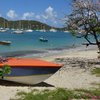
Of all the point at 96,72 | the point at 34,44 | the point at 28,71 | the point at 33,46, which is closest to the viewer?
the point at 28,71

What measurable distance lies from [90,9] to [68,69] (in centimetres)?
420

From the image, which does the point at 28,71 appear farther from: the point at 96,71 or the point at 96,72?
the point at 96,71

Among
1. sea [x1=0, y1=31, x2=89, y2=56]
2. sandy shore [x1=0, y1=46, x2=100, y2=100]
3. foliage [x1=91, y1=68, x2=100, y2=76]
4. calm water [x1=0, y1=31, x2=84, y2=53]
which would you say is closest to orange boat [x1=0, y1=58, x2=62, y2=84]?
sandy shore [x1=0, y1=46, x2=100, y2=100]

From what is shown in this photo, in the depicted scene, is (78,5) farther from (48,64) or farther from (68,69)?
(48,64)

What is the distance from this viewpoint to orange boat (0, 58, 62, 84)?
1309cm

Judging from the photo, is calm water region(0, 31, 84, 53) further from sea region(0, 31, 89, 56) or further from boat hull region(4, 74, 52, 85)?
boat hull region(4, 74, 52, 85)

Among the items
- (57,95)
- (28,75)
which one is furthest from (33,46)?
(57,95)

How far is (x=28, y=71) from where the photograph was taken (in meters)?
13.2

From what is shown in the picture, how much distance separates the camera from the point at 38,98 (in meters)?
11.0

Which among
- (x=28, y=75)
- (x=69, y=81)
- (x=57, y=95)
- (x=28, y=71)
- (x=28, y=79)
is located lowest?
(x=69, y=81)

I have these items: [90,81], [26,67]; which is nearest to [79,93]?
[26,67]

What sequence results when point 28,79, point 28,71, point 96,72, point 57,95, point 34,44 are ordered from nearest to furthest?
point 57,95
point 28,71
point 28,79
point 96,72
point 34,44

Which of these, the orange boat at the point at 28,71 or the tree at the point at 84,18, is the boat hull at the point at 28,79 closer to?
the orange boat at the point at 28,71

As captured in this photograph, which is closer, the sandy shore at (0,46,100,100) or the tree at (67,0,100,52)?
the sandy shore at (0,46,100,100)
